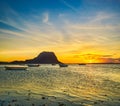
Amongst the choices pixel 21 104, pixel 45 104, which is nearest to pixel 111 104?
pixel 45 104

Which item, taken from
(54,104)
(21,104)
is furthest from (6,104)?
(54,104)

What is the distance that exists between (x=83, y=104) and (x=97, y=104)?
6.38 ft

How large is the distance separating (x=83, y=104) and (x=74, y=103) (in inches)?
53.7

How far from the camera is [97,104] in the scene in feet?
86.6

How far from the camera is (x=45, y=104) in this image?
86.3 ft

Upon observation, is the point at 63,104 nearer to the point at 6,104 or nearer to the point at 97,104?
the point at 97,104

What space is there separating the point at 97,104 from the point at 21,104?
10.4 metres

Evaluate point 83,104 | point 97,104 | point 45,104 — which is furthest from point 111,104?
point 45,104

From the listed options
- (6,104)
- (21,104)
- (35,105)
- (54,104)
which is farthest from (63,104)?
(6,104)

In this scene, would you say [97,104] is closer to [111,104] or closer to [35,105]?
[111,104]

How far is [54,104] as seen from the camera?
26.3 metres

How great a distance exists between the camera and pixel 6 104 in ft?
82.8

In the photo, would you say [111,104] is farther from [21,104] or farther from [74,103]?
[21,104]

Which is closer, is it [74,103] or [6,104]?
[6,104]
